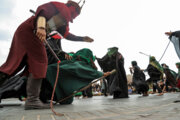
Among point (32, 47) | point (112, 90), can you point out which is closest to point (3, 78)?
point (32, 47)

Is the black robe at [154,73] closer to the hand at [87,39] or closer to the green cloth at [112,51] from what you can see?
the green cloth at [112,51]

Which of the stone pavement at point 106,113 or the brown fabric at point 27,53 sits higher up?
the brown fabric at point 27,53

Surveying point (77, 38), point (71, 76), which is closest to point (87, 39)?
point (77, 38)

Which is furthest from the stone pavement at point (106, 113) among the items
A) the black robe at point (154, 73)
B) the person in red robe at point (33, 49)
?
the black robe at point (154, 73)

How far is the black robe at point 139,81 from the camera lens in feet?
A: 25.3

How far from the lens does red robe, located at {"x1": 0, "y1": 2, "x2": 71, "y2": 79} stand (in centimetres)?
244

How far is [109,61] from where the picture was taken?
6.85m

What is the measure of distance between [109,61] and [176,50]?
325cm

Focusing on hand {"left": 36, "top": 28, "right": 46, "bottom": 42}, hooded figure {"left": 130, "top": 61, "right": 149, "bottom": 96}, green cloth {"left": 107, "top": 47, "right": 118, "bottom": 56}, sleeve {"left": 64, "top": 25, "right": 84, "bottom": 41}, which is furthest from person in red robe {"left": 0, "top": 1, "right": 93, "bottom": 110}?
hooded figure {"left": 130, "top": 61, "right": 149, "bottom": 96}

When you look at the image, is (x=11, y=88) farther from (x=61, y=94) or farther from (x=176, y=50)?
(x=176, y=50)

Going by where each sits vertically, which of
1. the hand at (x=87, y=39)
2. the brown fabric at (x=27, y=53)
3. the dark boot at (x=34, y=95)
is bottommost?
the dark boot at (x=34, y=95)

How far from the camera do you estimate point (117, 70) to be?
651 cm

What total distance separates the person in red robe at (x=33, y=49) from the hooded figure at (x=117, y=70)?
4.09 meters

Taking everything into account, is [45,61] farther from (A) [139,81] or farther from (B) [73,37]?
(A) [139,81]
